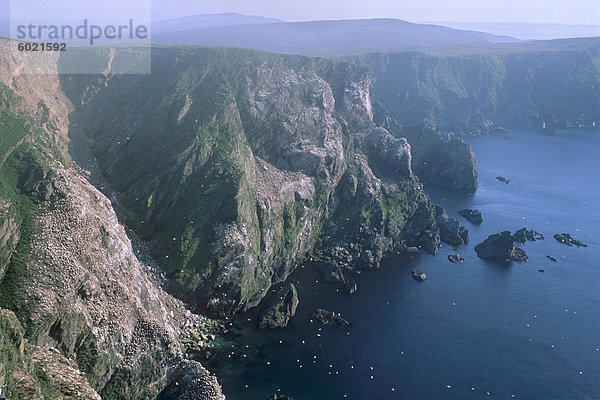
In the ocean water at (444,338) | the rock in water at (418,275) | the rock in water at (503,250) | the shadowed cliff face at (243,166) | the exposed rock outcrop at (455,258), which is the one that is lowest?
the ocean water at (444,338)

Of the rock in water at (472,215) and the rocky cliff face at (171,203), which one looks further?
the rock in water at (472,215)

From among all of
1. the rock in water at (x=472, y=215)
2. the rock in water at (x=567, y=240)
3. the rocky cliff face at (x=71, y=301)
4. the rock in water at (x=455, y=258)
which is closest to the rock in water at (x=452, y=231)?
the rock in water at (x=455, y=258)

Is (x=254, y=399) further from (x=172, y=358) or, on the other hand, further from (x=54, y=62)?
(x=54, y=62)

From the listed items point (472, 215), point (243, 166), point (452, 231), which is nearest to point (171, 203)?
point (243, 166)

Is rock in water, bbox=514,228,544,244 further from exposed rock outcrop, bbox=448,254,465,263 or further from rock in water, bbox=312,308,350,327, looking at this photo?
rock in water, bbox=312,308,350,327

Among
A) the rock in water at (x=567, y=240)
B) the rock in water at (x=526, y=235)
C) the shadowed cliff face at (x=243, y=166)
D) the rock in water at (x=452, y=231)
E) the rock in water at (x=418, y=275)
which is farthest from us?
the rock in water at (x=567, y=240)

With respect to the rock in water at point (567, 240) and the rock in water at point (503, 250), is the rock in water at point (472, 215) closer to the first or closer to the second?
the rock in water at point (503, 250)

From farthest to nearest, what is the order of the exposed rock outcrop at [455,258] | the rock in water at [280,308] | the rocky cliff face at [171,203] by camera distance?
the exposed rock outcrop at [455,258], the rock in water at [280,308], the rocky cliff face at [171,203]
